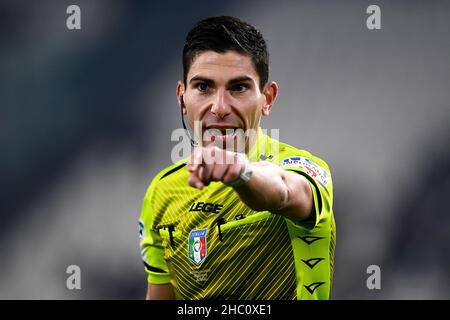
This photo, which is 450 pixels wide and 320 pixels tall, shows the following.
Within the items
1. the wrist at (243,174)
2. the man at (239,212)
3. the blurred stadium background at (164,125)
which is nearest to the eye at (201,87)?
the man at (239,212)

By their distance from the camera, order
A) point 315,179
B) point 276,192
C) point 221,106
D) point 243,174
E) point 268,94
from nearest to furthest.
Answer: point 243,174, point 276,192, point 315,179, point 221,106, point 268,94

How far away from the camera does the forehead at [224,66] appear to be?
2.96 meters

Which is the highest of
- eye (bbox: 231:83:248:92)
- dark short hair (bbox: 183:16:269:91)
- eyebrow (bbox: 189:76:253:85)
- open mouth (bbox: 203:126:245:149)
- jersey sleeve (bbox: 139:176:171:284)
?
dark short hair (bbox: 183:16:269:91)

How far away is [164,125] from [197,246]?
2.57 m

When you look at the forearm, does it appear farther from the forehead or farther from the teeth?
the forehead

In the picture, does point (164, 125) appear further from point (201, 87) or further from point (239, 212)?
point (239, 212)

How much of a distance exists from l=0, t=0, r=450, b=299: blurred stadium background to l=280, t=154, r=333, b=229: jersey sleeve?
8.03 feet

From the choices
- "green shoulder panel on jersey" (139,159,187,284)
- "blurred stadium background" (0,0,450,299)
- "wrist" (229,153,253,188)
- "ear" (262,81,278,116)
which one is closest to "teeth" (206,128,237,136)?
"ear" (262,81,278,116)

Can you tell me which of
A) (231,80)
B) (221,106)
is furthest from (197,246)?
(231,80)

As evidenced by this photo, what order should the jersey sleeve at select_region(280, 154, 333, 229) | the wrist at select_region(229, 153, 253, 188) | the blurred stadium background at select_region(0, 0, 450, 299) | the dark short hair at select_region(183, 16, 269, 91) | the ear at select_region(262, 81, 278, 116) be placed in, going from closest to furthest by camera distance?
the wrist at select_region(229, 153, 253, 188)
the jersey sleeve at select_region(280, 154, 333, 229)
the dark short hair at select_region(183, 16, 269, 91)
the ear at select_region(262, 81, 278, 116)
the blurred stadium background at select_region(0, 0, 450, 299)

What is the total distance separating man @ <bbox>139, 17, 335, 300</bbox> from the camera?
9.21 ft

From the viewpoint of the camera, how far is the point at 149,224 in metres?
3.50

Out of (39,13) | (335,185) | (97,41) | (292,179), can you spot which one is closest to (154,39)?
(97,41)

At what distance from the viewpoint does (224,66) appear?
9.75ft
